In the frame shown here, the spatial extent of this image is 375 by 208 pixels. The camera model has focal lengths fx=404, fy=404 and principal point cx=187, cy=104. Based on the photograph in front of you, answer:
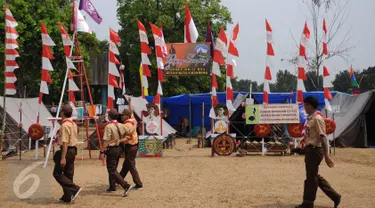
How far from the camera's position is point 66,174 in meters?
7.30

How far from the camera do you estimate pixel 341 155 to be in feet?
47.2

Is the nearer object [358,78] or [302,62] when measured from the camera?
[302,62]

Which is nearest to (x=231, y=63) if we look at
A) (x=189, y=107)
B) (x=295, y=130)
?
(x=295, y=130)

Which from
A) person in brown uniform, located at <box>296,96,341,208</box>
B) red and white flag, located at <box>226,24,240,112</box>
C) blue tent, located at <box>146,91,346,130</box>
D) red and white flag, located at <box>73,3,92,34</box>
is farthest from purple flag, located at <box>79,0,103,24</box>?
blue tent, located at <box>146,91,346,130</box>

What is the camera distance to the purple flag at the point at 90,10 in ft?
41.5

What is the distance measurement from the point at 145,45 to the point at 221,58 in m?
2.70

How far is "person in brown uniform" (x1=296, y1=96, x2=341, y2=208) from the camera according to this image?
6.30 metres

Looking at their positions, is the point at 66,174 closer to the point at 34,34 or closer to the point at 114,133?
the point at 114,133

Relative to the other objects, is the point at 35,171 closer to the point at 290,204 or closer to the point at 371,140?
the point at 290,204

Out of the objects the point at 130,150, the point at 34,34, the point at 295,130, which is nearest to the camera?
the point at 130,150

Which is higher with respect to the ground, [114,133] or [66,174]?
[114,133]

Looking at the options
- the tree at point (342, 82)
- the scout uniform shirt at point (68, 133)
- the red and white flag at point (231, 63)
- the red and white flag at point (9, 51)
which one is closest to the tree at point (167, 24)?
the red and white flag at point (231, 63)

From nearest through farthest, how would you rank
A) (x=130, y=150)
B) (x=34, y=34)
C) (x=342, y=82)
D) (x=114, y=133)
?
(x=114, y=133) → (x=130, y=150) → (x=34, y=34) → (x=342, y=82)

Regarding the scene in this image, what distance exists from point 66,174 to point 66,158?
12.9 inches
